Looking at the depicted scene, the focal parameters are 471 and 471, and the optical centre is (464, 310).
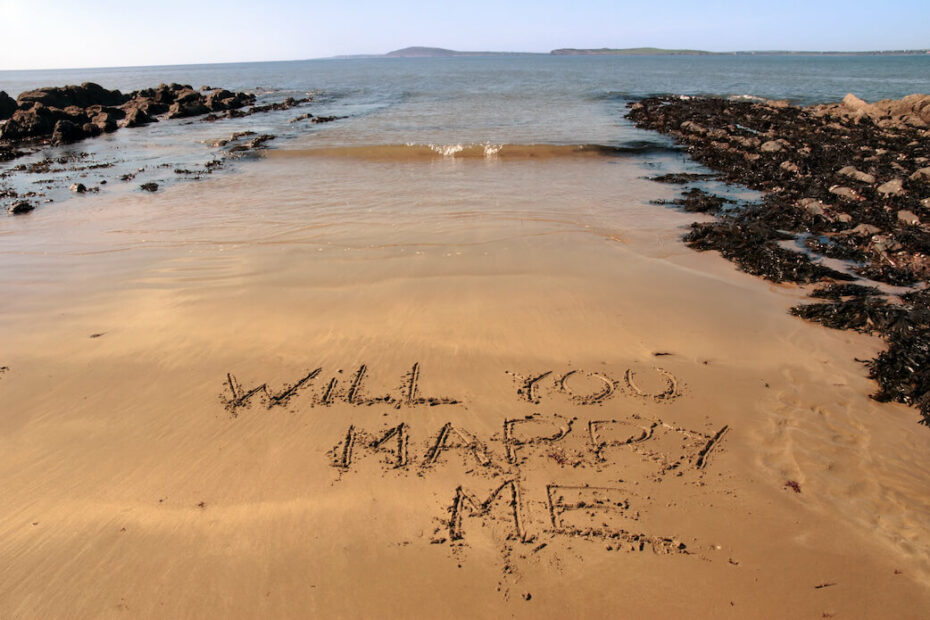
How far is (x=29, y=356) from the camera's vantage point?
495 centimetres

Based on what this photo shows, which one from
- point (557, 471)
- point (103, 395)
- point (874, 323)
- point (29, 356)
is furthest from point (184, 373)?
point (874, 323)

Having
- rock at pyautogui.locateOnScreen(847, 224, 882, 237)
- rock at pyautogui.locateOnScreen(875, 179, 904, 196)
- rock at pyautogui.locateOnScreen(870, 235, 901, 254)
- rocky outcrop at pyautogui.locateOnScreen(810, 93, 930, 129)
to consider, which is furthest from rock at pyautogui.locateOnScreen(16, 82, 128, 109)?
rocky outcrop at pyautogui.locateOnScreen(810, 93, 930, 129)

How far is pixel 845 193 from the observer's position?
9.80 meters

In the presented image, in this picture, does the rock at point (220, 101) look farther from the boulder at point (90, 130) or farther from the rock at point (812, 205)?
the rock at point (812, 205)

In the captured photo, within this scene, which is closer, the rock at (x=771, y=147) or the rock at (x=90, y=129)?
the rock at (x=771, y=147)

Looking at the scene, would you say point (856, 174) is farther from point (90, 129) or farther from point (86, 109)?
point (86, 109)

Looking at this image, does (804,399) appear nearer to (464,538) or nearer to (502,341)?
(502,341)

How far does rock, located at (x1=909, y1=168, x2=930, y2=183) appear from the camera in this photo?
10.4 m

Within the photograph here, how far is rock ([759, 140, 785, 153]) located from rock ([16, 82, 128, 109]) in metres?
35.0

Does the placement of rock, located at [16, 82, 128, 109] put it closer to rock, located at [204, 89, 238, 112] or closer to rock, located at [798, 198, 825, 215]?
rock, located at [204, 89, 238, 112]

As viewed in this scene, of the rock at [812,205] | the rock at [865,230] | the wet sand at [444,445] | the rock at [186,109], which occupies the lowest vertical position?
the wet sand at [444,445]

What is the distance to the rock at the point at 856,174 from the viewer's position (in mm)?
10578

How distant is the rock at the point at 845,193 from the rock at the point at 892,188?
0.54 m

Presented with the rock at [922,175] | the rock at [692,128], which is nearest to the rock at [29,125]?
the rock at [692,128]
